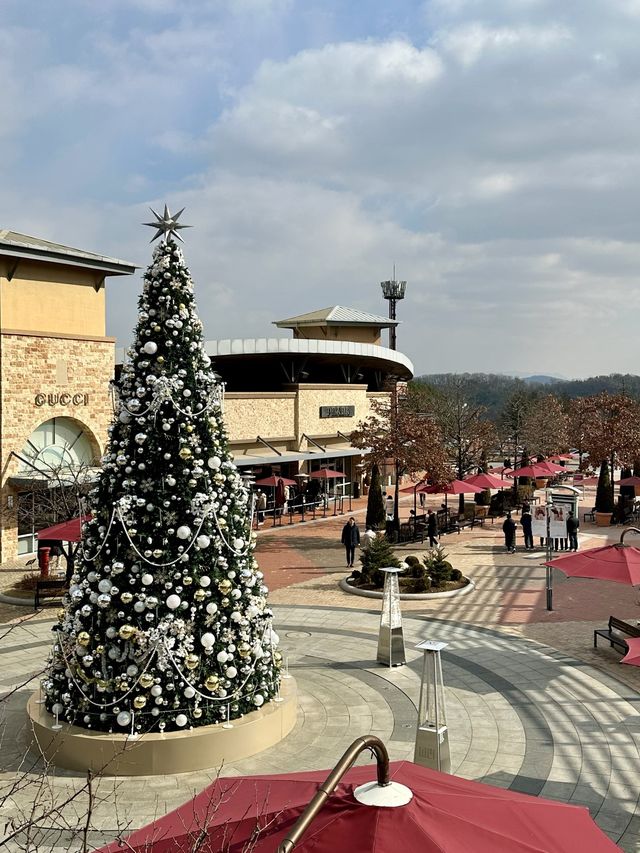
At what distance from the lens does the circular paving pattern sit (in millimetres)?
9469

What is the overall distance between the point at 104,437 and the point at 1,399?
14.3 feet

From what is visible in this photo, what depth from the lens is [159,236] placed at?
37.1 ft

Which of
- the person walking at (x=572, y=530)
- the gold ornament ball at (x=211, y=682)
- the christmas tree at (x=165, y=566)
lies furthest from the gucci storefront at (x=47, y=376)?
the person walking at (x=572, y=530)

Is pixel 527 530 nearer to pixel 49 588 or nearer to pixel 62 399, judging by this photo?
pixel 49 588

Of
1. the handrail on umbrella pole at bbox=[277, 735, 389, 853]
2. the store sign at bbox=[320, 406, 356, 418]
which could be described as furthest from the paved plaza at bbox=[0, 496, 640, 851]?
the store sign at bbox=[320, 406, 356, 418]

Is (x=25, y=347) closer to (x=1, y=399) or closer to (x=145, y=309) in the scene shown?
(x=1, y=399)

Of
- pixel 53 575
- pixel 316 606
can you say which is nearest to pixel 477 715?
pixel 316 606

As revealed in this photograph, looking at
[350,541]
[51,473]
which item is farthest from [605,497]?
[51,473]

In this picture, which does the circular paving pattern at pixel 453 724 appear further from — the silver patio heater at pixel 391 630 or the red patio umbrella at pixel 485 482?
the red patio umbrella at pixel 485 482

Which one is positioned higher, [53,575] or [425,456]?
[425,456]

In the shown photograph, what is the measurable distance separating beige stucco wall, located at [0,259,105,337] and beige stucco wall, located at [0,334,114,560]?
2.45ft

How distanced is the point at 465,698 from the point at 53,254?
20715 millimetres

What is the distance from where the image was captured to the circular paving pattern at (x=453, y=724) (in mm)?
9469

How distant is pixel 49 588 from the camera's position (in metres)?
20.3
